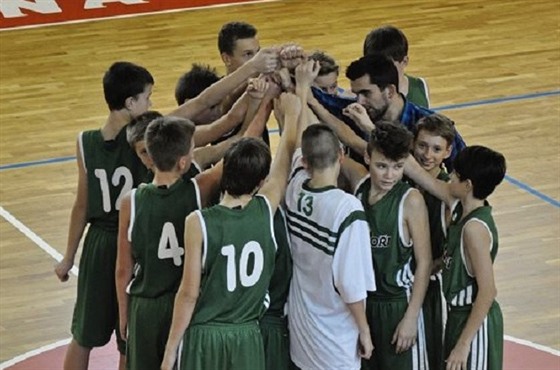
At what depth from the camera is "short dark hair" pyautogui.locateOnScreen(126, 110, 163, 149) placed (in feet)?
17.8

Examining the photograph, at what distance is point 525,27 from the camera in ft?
45.5

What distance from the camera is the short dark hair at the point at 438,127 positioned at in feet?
17.5

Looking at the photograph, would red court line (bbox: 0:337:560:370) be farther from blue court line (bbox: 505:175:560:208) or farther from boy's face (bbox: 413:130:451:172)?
blue court line (bbox: 505:175:560:208)

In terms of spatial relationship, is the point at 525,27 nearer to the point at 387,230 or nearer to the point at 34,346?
the point at 34,346

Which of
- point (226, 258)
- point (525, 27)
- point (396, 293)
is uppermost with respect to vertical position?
point (226, 258)

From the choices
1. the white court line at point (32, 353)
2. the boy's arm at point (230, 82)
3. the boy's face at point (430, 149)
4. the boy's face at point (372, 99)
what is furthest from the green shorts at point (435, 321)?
the white court line at point (32, 353)

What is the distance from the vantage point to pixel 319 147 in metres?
4.90

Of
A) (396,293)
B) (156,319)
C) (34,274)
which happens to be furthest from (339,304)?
(34,274)

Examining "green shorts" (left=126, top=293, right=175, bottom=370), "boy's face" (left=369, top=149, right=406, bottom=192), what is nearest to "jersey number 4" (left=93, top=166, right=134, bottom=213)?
"green shorts" (left=126, top=293, right=175, bottom=370)

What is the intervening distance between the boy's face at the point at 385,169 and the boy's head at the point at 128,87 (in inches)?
48.3

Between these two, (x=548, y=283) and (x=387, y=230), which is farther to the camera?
(x=548, y=283)

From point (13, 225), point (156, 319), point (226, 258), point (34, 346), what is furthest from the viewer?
point (13, 225)

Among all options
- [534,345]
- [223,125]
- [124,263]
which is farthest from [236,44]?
[534,345]

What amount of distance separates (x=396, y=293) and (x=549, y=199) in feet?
13.7
